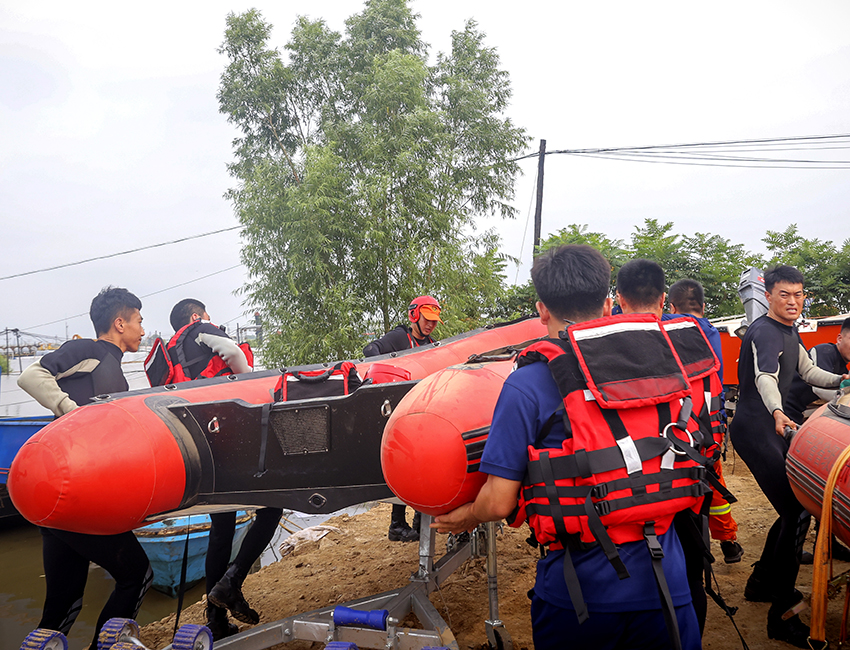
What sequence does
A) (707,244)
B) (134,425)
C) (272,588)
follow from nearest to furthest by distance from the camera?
(134,425), (272,588), (707,244)

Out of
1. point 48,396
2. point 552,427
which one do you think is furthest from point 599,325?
point 48,396

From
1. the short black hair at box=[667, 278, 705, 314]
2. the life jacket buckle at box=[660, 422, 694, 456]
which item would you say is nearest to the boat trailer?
the life jacket buckle at box=[660, 422, 694, 456]

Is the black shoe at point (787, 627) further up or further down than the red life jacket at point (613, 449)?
further down

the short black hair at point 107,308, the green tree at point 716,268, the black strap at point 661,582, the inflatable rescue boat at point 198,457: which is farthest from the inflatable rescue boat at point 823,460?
the green tree at point 716,268

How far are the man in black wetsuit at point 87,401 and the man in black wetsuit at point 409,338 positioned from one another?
1.95 metres

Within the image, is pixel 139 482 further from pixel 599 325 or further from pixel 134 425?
pixel 599 325

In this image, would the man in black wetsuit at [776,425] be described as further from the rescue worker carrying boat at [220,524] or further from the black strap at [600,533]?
the rescue worker carrying boat at [220,524]

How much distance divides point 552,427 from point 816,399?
266 cm

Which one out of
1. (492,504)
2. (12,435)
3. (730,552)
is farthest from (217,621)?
(12,435)

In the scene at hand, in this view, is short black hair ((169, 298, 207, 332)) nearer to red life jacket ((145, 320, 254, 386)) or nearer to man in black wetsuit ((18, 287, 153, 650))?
red life jacket ((145, 320, 254, 386))

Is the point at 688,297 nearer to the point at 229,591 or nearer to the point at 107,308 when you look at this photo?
the point at 229,591

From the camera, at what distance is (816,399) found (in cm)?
320

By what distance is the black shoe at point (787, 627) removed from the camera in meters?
2.57

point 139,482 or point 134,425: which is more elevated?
point 134,425
